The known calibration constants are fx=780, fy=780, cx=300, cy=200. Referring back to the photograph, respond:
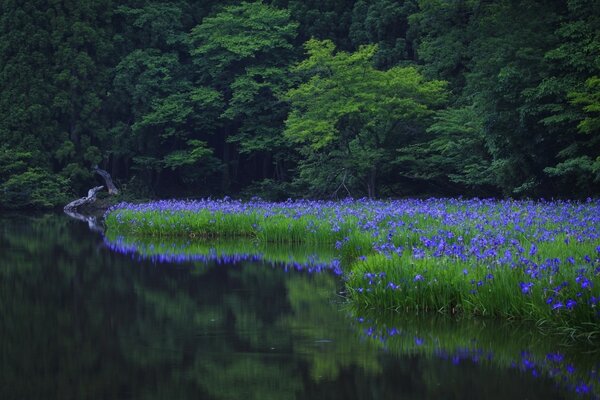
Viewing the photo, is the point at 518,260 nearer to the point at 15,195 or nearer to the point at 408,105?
the point at 408,105

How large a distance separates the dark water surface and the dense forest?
564 inches

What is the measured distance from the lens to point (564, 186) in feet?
76.3

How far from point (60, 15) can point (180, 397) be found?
36823 mm

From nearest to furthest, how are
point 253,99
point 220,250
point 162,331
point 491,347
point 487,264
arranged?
1. point 491,347
2. point 162,331
3. point 487,264
4. point 220,250
5. point 253,99

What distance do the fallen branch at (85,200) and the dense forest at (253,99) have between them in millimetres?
1128

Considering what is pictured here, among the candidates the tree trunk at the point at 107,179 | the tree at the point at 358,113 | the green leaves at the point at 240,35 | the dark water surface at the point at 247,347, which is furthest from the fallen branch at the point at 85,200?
the dark water surface at the point at 247,347

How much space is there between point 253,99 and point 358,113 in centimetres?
1055

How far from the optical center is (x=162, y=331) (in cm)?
857

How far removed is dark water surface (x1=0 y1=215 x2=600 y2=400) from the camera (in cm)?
630

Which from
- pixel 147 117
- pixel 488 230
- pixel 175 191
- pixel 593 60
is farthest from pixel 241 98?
pixel 488 230

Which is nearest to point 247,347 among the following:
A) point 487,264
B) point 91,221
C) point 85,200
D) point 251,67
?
point 487,264

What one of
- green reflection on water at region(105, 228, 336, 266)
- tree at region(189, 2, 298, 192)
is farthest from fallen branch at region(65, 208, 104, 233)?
tree at region(189, 2, 298, 192)

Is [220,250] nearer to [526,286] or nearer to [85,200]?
[526,286]

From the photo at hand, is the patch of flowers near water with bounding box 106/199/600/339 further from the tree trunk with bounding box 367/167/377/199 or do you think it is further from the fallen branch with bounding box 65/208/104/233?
the tree trunk with bounding box 367/167/377/199
